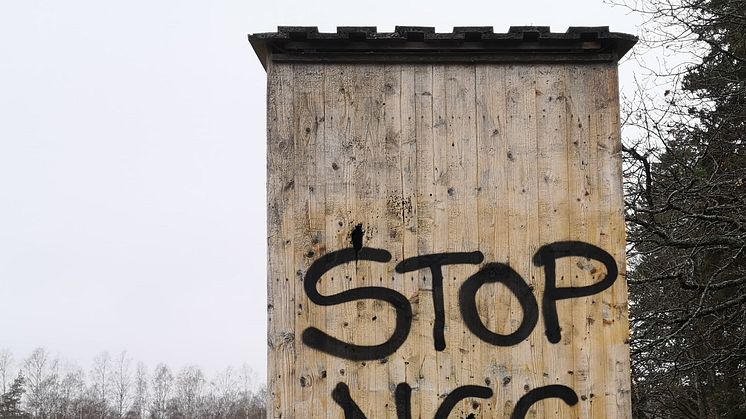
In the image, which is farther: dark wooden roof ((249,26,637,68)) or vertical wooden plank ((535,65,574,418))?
dark wooden roof ((249,26,637,68))

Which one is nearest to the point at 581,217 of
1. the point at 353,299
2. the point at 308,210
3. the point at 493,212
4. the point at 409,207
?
the point at 493,212

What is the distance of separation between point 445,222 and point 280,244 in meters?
1.01

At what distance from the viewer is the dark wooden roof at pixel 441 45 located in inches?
213

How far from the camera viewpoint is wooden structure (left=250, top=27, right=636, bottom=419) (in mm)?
5223

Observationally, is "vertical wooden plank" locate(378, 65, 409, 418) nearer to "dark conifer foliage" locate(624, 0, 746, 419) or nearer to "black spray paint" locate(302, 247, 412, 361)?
"black spray paint" locate(302, 247, 412, 361)

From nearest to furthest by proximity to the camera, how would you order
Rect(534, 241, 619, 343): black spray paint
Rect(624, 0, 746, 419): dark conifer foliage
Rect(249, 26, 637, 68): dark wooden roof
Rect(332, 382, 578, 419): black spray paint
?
Rect(332, 382, 578, 419): black spray paint
Rect(534, 241, 619, 343): black spray paint
Rect(249, 26, 637, 68): dark wooden roof
Rect(624, 0, 746, 419): dark conifer foliage

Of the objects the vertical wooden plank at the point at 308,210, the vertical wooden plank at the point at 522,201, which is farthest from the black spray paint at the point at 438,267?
the vertical wooden plank at the point at 308,210

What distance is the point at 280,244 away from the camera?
17.4 ft

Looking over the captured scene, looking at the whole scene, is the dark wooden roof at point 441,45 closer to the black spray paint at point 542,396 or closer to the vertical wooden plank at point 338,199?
the vertical wooden plank at point 338,199

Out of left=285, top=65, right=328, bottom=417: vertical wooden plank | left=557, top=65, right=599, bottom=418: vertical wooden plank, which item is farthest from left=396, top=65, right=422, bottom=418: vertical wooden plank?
left=557, top=65, right=599, bottom=418: vertical wooden plank

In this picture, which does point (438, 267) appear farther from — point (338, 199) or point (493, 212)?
point (338, 199)

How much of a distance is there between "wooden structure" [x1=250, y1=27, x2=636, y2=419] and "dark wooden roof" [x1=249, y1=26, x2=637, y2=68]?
1cm

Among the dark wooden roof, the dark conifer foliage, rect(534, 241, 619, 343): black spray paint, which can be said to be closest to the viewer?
rect(534, 241, 619, 343): black spray paint

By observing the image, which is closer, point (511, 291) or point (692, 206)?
point (511, 291)
